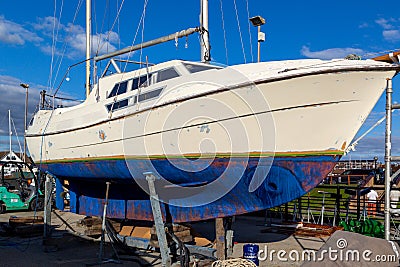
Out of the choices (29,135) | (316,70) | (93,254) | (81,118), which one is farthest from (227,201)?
(29,135)

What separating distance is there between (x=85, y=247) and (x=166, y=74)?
4.21 metres

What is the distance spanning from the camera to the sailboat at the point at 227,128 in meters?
5.79

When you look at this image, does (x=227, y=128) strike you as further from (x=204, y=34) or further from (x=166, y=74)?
(x=204, y=34)

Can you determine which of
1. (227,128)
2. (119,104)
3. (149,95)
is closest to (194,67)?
(149,95)

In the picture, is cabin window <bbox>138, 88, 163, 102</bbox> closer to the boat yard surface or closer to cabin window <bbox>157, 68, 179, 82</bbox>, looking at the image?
cabin window <bbox>157, 68, 179, 82</bbox>

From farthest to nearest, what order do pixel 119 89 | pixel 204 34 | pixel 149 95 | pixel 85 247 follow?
pixel 85 247, pixel 119 89, pixel 204 34, pixel 149 95

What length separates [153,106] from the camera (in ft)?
22.4

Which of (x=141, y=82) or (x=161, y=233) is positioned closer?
(x=161, y=233)

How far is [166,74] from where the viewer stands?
7465 mm

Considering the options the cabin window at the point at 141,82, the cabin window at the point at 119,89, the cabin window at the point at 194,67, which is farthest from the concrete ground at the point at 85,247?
the cabin window at the point at 194,67

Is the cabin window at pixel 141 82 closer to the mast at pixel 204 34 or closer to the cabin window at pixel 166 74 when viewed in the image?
the cabin window at pixel 166 74

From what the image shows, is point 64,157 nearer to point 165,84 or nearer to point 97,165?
point 97,165

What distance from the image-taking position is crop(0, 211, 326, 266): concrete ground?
7.50 m

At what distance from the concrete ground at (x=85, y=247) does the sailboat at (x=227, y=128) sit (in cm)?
127
